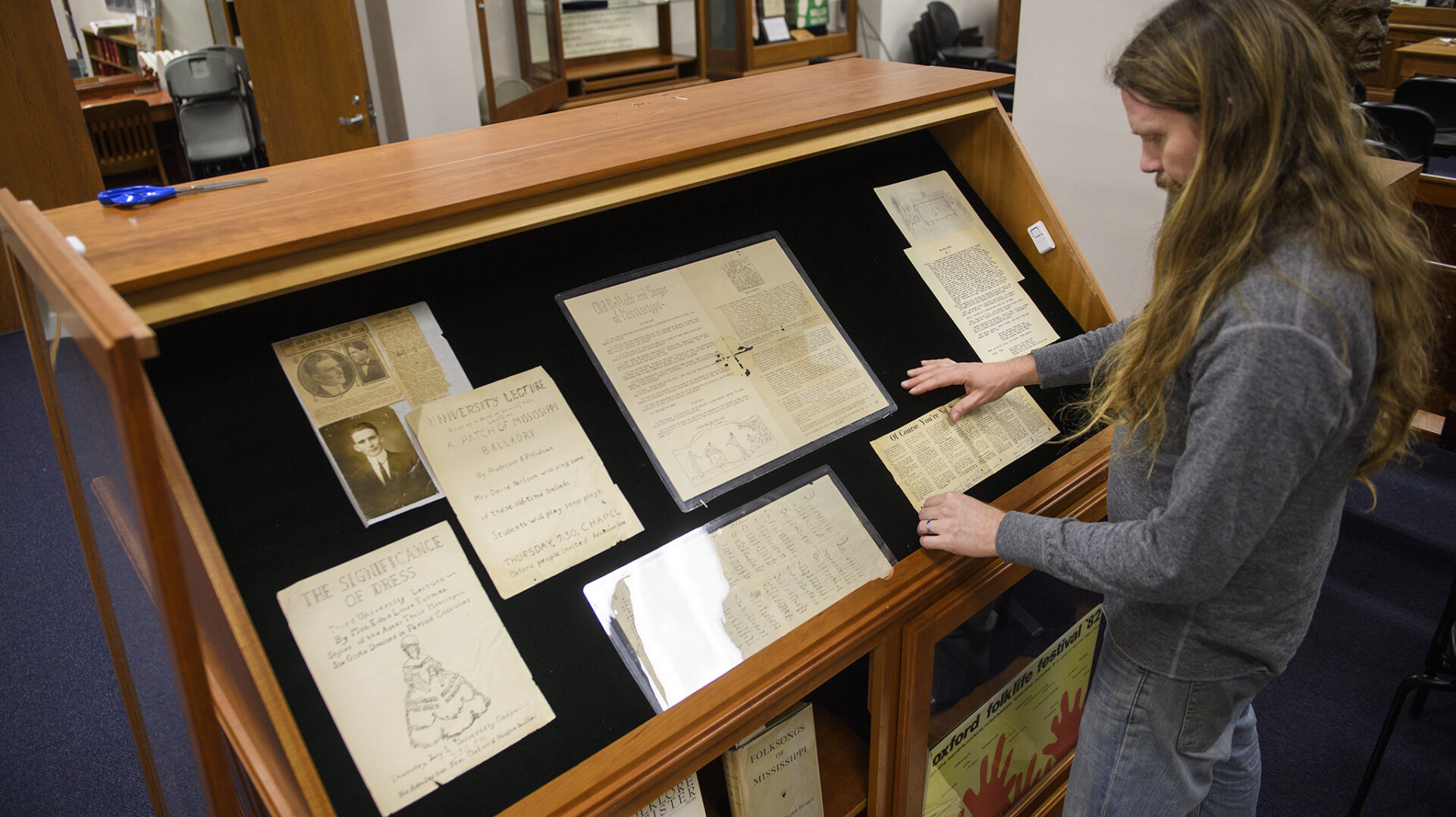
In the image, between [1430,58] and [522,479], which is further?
[1430,58]

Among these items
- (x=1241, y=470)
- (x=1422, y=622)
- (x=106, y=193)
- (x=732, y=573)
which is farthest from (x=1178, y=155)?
(x=1422, y=622)

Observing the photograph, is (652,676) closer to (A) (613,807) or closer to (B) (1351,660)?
(A) (613,807)

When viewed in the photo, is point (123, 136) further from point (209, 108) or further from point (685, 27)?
point (685, 27)

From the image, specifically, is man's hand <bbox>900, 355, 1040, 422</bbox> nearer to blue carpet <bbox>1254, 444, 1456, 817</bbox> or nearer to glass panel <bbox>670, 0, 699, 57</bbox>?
blue carpet <bbox>1254, 444, 1456, 817</bbox>

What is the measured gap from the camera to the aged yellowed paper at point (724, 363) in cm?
132

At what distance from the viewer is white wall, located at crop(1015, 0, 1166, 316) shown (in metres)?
2.77

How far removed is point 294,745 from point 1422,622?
115 inches

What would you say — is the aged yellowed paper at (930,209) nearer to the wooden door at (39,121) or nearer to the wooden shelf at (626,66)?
the wooden shelf at (626,66)

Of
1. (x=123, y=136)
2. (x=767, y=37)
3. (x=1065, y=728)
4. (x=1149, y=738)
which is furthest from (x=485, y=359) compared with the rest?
(x=123, y=136)

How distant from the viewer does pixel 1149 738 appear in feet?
4.10

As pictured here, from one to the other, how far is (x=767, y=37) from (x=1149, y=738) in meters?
5.59

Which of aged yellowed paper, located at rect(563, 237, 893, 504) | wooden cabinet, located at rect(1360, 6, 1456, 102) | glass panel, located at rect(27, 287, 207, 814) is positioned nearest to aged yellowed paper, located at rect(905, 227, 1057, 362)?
aged yellowed paper, located at rect(563, 237, 893, 504)

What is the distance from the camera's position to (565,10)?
15.5 ft

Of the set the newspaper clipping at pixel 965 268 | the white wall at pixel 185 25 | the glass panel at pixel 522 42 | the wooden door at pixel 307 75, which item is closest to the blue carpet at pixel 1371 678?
the newspaper clipping at pixel 965 268
